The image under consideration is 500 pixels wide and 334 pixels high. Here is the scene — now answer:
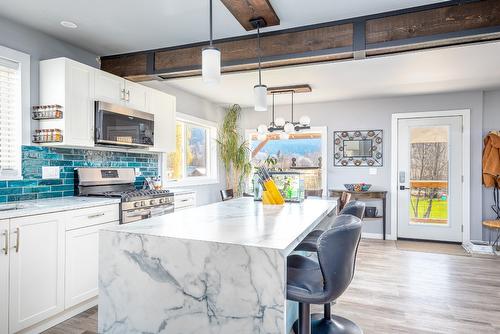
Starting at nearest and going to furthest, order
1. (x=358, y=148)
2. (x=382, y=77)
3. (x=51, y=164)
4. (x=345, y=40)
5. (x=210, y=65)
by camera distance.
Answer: (x=210, y=65), (x=345, y=40), (x=51, y=164), (x=382, y=77), (x=358, y=148)

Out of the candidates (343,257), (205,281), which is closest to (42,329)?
(205,281)

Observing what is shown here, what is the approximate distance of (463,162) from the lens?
5105mm

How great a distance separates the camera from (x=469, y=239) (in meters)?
5.08

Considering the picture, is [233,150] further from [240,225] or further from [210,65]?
[240,225]

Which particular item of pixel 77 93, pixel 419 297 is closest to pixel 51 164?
pixel 77 93

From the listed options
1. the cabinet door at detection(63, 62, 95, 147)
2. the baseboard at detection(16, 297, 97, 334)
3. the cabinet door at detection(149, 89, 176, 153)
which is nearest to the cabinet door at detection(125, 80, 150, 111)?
the cabinet door at detection(149, 89, 176, 153)

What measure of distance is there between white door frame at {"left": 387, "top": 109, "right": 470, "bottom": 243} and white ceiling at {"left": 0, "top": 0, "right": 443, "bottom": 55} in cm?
330

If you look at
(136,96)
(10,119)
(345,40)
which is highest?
(345,40)

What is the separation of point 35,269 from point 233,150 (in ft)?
13.1

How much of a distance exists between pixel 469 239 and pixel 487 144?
58.7 inches

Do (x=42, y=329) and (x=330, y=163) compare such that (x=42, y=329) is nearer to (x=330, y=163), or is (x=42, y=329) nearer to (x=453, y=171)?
(x=330, y=163)

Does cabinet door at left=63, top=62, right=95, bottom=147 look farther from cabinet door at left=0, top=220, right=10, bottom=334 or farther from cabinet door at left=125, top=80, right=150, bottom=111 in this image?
cabinet door at left=0, top=220, right=10, bottom=334

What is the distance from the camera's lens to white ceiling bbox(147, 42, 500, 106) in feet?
11.6

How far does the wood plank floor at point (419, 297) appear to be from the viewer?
2.54 metres
